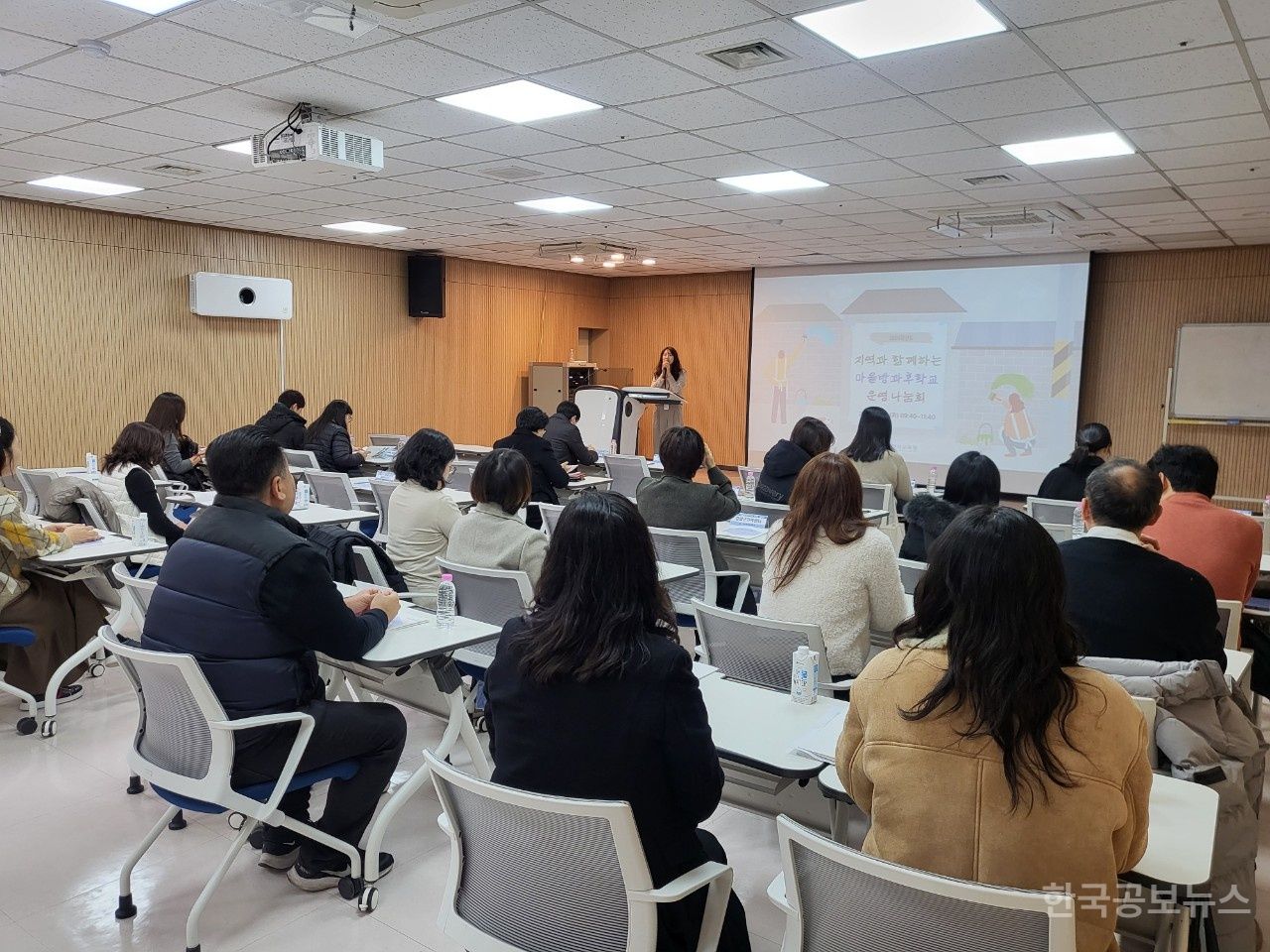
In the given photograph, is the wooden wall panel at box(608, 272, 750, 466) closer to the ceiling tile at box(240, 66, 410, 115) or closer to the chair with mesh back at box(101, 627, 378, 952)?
the ceiling tile at box(240, 66, 410, 115)

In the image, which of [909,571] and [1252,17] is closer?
[1252,17]

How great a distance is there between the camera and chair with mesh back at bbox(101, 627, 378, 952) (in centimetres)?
230

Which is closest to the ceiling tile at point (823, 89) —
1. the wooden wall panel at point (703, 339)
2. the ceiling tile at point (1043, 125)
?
the ceiling tile at point (1043, 125)

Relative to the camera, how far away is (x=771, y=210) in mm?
8070

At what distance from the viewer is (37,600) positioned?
13.3ft

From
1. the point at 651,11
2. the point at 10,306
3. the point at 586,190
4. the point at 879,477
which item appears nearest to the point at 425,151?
the point at 586,190

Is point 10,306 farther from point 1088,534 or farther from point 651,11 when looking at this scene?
point 1088,534

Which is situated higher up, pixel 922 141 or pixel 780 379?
pixel 922 141

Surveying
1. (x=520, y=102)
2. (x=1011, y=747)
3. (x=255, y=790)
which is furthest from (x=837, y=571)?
(x=520, y=102)

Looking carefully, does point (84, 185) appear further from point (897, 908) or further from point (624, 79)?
point (897, 908)

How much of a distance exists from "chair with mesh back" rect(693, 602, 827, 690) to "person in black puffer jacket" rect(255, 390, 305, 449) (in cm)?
556

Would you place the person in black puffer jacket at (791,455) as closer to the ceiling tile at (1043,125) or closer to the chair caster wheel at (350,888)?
the ceiling tile at (1043,125)

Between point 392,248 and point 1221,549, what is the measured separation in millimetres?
9955

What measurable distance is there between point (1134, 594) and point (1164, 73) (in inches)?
120
